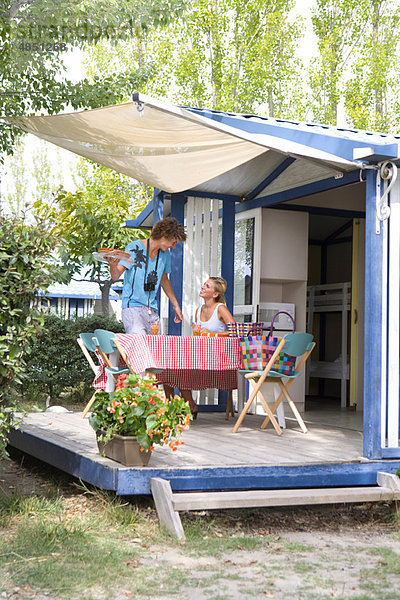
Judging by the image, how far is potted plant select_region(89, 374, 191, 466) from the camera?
158 inches

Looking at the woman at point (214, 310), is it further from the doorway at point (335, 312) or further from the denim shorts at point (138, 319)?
the doorway at point (335, 312)

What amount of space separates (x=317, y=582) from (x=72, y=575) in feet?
3.55

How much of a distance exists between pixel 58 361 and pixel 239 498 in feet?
21.0

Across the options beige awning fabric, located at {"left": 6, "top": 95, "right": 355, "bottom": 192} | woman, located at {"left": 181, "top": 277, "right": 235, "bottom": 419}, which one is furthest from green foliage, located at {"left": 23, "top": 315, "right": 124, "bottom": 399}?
woman, located at {"left": 181, "top": 277, "right": 235, "bottom": 419}

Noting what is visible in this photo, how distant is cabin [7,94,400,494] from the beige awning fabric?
14 mm

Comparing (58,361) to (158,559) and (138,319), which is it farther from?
(158,559)

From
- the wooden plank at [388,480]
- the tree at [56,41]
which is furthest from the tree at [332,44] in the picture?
the wooden plank at [388,480]

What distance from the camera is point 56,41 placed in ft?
29.6

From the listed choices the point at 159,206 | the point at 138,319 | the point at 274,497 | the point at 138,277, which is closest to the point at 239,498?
the point at 274,497

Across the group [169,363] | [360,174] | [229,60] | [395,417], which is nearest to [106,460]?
[169,363]

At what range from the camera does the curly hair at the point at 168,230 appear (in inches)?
224

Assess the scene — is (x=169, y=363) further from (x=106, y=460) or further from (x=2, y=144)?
(x=2, y=144)

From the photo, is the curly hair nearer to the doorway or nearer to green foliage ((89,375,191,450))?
green foliage ((89,375,191,450))

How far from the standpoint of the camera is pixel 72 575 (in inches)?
126
